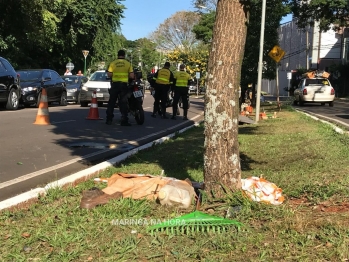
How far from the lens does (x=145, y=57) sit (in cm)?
9900

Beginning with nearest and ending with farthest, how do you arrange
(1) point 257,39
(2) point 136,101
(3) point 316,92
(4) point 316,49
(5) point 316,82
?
(2) point 136,101 < (1) point 257,39 < (3) point 316,92 < (5) point 316,82 < (4) point 316,49

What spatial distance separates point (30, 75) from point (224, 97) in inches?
647

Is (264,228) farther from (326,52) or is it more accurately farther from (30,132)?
(326,52)

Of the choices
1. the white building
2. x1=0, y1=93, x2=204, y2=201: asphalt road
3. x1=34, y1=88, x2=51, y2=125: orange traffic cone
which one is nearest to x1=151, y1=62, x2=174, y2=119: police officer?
x1=0, y1=93, x2=204, y2=201: asphalt road

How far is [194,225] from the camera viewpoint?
3.98m

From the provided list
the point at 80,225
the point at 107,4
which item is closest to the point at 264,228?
the point at 80,225

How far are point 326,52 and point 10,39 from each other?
39490 millimetres

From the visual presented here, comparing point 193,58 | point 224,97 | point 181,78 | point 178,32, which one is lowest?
point 181,78

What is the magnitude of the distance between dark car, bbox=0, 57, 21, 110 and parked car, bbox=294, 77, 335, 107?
1607cm

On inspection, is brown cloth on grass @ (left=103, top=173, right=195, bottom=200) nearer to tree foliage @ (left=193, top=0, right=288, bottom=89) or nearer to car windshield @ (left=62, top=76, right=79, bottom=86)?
tree foliage @ (left=193, top=0, right=288, bottom=89)

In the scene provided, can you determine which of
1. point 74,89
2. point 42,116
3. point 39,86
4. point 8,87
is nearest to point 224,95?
point 42,116

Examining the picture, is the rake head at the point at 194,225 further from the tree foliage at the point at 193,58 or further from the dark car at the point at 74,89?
the tree foliage at the point at 193,58

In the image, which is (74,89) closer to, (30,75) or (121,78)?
(30,75)

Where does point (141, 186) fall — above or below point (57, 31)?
below
